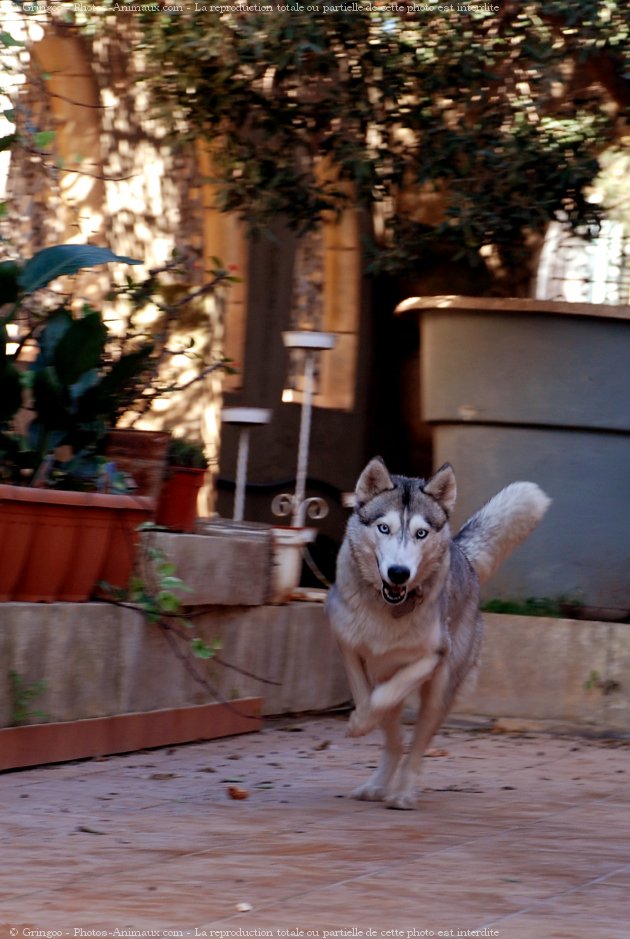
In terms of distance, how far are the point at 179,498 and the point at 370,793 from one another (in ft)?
6.75

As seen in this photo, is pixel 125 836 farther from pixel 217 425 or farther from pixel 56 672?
pixel 217 425

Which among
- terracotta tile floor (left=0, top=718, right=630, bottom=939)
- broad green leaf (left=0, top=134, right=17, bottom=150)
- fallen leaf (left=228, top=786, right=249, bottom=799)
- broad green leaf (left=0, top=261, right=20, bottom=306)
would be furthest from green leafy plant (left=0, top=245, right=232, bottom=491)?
fallen leaf (left=228, top=786, right=249, bottom=799)

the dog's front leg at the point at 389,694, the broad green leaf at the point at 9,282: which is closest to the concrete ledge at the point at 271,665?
the dog's front leg at the point at 389,694

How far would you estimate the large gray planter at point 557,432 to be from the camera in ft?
27.1

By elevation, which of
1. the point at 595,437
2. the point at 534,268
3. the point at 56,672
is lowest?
the point at 56,672

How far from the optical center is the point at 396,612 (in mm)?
5234

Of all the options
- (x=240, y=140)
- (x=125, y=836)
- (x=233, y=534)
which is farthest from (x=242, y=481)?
(x=125, y=836)

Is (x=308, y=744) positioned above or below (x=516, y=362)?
below

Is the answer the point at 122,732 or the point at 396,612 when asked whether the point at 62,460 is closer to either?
the point at 122,732

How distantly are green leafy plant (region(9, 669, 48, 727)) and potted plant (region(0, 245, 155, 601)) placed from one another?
0.33 meters

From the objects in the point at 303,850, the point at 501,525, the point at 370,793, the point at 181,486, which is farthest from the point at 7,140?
the point at 303,850

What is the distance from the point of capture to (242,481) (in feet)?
28.5

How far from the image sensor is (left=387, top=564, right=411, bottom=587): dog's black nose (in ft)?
16.6

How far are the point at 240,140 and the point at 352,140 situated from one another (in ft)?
2.35
